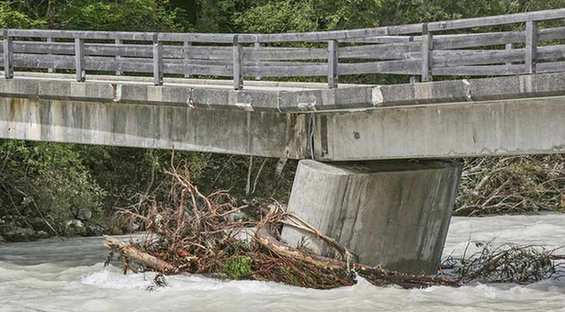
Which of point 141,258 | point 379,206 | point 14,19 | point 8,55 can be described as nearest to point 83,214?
point 14,19

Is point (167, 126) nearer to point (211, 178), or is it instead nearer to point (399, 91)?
point (399, 91)

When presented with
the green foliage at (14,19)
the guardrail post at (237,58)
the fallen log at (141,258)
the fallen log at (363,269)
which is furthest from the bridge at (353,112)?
the green foliage at (14,19)

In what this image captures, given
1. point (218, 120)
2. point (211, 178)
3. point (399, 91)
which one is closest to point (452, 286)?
point (399, 91)

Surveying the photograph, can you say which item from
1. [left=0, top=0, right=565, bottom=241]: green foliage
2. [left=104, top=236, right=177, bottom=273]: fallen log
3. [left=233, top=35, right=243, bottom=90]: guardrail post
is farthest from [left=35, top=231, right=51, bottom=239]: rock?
[left=233, top=35, right=243, bottom=90]: guardrail post

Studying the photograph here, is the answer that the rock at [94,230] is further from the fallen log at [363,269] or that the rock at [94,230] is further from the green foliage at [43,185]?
the fallen log at [363,269]

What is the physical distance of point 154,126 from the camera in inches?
653

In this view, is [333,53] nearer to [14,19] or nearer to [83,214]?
[83,214]

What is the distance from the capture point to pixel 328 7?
1342 inches

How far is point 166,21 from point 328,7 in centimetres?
546

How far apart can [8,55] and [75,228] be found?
709cm

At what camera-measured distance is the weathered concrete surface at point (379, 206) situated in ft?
47.9

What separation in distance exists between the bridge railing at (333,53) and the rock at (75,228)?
6.41 metres

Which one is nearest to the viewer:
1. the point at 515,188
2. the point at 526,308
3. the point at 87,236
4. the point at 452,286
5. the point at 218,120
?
the point at 526,308

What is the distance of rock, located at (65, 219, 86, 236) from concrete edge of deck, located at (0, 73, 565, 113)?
21.6 feet
